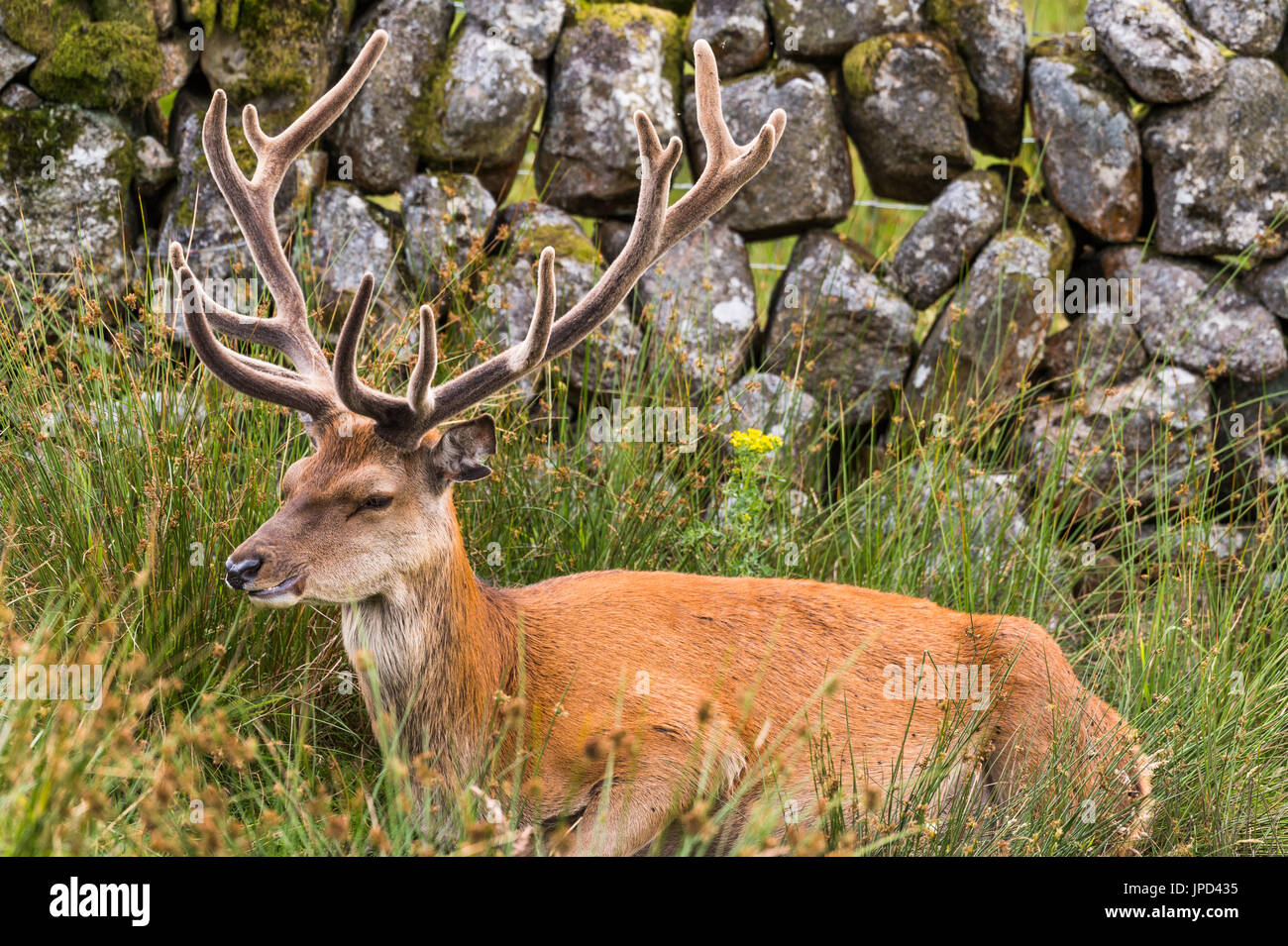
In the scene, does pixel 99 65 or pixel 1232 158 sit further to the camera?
pixel 1232 158

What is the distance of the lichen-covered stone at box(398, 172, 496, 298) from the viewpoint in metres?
5.00

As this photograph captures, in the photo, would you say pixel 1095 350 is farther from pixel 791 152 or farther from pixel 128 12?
pixel 128 12

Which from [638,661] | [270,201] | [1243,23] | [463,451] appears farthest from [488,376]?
[1243,23]

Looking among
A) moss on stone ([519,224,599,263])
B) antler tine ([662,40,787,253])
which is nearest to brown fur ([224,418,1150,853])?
antler tine ([662,40,787,253])

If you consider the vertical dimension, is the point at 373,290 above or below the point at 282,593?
above

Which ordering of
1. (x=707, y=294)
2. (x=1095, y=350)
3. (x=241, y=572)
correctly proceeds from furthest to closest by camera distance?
(x=1095, y=350) → (x=707, y=294) → (x=241, y=572)

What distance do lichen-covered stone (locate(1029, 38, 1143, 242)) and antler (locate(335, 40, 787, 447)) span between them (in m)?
2.37

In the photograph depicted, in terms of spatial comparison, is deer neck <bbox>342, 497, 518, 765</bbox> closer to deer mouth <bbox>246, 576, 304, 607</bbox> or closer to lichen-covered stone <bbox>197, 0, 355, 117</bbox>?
deer mouth <bbox>246, 576, 304, 607</bbox>

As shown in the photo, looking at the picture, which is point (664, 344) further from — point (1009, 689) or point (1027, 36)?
point (1027, 36)

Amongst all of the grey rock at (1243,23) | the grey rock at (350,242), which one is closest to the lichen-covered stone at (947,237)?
the grey rock at (1243,23)

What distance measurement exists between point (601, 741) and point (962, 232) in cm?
321

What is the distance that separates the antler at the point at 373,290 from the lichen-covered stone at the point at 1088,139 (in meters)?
2.37

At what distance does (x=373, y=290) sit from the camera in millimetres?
3332

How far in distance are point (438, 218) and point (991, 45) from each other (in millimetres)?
2501
